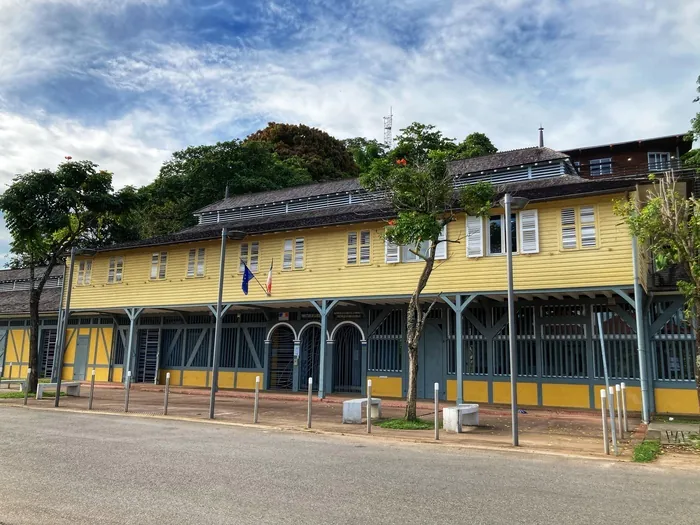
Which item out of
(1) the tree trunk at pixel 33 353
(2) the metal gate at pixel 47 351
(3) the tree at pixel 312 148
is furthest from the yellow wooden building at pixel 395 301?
(3) the tree at pixel 312 148

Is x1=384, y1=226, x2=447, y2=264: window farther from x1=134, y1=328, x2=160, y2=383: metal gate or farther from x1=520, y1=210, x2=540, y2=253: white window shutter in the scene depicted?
x1=134, y1=328, x2=160, y2=383: metal gate

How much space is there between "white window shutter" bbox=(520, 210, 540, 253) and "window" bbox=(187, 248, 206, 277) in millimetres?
12981

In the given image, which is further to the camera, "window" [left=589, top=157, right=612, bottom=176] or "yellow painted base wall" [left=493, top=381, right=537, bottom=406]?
"window" [left=589, top=157, right=612, bottom=176]

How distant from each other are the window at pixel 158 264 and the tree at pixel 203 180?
16.1 m

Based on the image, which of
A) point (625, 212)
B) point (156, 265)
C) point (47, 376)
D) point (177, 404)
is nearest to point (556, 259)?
point (625, 212)

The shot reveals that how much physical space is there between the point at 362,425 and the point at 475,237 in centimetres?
756

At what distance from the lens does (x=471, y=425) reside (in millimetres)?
13445

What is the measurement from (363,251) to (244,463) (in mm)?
12448

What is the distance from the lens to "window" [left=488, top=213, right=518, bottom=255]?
17781mm

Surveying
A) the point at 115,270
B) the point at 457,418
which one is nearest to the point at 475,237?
the point at 457,418

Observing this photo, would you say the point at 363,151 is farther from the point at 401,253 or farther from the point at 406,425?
the point at 406,425

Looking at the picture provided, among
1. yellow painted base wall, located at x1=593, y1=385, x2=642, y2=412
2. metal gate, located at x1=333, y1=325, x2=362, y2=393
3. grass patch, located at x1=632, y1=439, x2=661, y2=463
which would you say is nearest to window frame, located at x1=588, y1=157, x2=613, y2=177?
metal gate, located at x1=333, y1=325, x2=362, y2=393

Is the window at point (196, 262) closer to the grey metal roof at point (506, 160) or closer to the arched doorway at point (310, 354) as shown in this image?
the arched doorway at point (310, 354)

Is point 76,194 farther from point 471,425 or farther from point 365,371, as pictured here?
point 471,425
